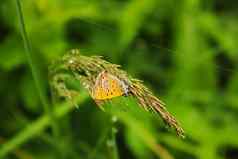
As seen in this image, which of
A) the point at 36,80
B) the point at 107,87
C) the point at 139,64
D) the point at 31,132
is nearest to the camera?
the point at 107,87

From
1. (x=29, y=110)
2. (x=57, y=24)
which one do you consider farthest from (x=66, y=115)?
(x=57, y=24)

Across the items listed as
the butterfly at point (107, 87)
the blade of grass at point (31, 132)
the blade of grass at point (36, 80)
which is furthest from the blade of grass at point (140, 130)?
the butterfly at point (107, 87)

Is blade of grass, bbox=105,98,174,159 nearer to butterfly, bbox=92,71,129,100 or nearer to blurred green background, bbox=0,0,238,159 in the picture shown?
blurred green background, bbox=0,0,238,159

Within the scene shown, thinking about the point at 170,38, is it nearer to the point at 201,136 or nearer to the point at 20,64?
the point at 201,136

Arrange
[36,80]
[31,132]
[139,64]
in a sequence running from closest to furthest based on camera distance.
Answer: [36,80] < [31,132] < [139,64]

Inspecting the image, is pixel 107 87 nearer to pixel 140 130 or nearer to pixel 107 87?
pixel 107 87

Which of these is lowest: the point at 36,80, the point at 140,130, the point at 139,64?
the point at 140,130

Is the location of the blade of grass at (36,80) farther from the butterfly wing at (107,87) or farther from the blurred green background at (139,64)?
the blurred green background at (139,64)

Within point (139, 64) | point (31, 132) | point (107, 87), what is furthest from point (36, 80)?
point (139, 64)
